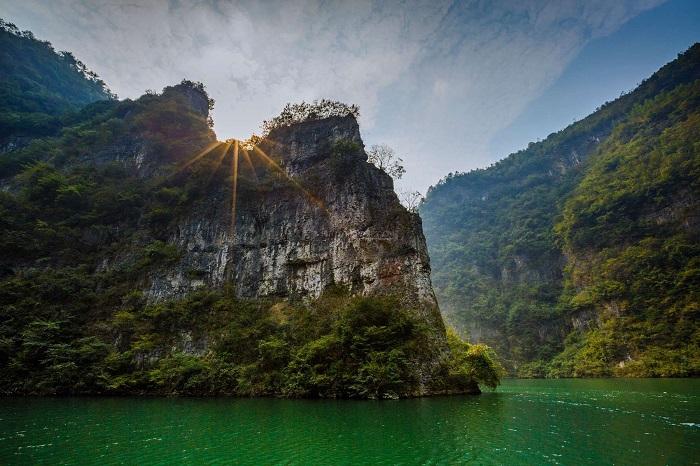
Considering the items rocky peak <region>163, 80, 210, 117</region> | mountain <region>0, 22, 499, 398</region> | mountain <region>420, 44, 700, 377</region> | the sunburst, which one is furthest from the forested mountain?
mountain <region>420, 44, 700, 377</region>

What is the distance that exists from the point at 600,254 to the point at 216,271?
200 feet

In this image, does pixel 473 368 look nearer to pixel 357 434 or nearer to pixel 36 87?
pixel 357 434

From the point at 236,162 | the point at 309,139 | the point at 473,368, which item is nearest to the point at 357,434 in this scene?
the point at 473,368

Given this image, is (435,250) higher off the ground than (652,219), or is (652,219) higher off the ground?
(435,250)

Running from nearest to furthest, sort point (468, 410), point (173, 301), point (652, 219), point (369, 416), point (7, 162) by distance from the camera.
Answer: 1. point (369, 416)
2. point (468, 410)
3. point (173, 301)
4. point (7, 162)
5. point (652, 219)

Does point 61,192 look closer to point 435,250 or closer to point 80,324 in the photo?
point 80,324

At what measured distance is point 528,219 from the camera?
298ft

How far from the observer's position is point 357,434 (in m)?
12.1

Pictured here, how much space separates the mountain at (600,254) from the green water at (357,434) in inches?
1323

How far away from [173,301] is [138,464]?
26.5m

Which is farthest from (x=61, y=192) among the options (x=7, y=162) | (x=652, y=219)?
(x=652, y=219)

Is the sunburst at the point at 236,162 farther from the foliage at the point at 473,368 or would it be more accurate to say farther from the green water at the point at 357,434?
the green water at the point at 357,434

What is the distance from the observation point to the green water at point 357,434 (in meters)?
9.20

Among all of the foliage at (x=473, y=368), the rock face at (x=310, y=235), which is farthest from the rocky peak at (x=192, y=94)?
the foliage at (x=473, y=368)
